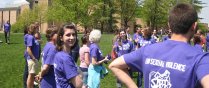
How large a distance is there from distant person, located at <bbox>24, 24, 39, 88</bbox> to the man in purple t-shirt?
7.13 m

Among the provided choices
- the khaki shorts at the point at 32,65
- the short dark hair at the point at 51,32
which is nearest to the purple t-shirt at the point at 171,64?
the short dark hair at the point at 51,32

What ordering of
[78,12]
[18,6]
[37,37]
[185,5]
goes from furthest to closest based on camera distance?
[18,6]
[78,12]
[37,37]
[185,5]

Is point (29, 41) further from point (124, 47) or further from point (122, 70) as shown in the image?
point (122, 70)

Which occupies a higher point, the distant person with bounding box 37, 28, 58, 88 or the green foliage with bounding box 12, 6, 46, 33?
the distant person with bounding box 37, 28, 58, 88

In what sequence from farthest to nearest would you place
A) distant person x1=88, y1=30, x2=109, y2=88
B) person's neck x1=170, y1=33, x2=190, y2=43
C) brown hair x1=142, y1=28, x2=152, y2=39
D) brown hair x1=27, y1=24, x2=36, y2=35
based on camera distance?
brown hair x1=142, y1=28, x2=152, y2=39
brown hair x1=27, y1=24, x2=36, y2=35
distant person x1=88, y1=30, x2=109, y2=88
person's neck x1=170, y1=33, x2=190, y2=43

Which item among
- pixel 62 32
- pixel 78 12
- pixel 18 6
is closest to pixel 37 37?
pixel 62 32

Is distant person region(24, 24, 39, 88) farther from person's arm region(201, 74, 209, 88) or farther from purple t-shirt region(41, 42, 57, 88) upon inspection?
person's arm region(201, 74, 209, 88)

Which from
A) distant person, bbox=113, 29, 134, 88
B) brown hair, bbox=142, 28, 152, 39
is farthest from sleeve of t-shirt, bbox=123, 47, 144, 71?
distant person, bbox=113, 29, 134, 88

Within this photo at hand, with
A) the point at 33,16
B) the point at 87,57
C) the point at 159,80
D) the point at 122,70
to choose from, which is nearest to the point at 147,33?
the point at 87,57

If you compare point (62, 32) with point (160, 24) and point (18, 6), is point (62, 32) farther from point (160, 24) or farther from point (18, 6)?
point (18, 6)

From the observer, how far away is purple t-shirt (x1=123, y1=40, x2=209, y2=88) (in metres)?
3.14

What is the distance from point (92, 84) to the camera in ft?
29.0

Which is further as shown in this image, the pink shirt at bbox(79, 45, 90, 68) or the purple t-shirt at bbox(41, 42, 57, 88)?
the pink shirt at bbox(79, 45, 90, 68)

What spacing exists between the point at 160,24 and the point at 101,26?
33.3 feet
